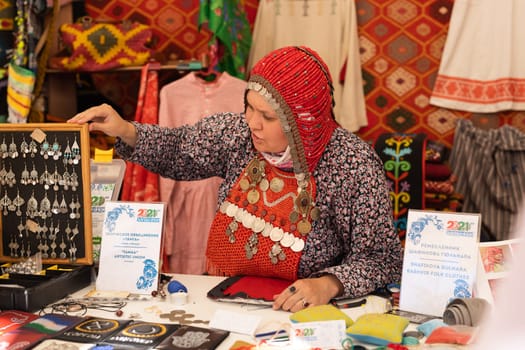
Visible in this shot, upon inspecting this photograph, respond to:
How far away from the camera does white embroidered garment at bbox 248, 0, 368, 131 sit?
11.6 ft

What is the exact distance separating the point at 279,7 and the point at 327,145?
1.90m

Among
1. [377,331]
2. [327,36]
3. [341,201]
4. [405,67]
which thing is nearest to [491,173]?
[405,67]

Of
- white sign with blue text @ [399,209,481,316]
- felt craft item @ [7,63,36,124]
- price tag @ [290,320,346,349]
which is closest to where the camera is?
price tag @ [290,320,346,349]

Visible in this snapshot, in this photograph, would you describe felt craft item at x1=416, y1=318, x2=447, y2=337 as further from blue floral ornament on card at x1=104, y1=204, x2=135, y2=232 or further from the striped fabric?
the striped fabric

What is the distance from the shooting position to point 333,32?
3580 mm

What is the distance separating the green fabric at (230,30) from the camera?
3.15m

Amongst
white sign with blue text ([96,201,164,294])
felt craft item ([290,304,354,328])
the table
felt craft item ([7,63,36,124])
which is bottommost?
the table

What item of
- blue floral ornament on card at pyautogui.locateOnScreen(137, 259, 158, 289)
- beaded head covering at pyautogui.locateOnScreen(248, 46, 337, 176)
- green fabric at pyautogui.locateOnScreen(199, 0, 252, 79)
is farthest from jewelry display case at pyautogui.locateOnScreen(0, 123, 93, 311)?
green fabric at pyautogui.locateOnScreen(199, 0, 252, 79)

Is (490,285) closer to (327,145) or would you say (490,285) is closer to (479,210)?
(327,145)

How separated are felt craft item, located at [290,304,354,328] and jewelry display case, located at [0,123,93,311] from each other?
726mm

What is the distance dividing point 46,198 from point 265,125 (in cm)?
72

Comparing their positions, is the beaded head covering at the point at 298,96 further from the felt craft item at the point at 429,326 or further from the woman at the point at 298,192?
the felt craft item at the point at 429,326

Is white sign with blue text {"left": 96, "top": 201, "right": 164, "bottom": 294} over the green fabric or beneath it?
beneath

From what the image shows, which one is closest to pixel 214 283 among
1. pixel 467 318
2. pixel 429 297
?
pixel 429 297
